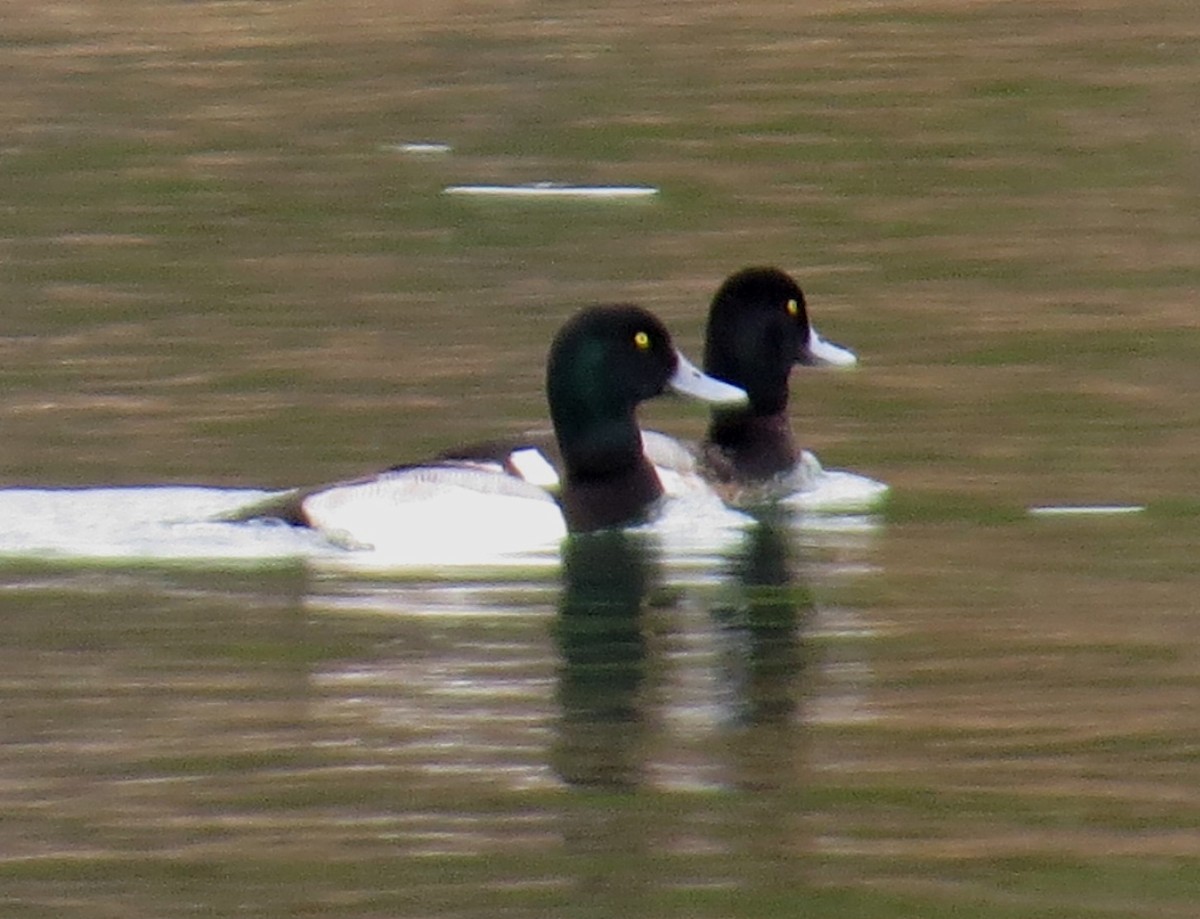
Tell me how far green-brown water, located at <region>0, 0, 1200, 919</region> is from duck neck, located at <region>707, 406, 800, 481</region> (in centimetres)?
29

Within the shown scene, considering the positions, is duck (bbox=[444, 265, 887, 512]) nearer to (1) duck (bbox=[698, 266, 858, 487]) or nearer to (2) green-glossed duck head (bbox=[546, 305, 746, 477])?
(1) duck (bbox=[698, 266, 858, 487])

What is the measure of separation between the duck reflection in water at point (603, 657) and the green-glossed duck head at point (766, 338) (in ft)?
5.14

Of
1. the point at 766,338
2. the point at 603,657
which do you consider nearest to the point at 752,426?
the point at 766,338

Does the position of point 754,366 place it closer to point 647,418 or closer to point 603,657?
point 647,418

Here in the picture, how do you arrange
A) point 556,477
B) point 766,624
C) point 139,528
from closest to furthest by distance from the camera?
point 766,624 → point 139,528 → point 556,477

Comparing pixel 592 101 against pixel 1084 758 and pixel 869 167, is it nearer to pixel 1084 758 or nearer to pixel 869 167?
pixel 869 167

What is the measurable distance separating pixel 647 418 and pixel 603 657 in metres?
4.92

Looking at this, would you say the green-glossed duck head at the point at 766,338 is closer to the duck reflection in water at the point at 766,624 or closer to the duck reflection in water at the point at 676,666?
the duck reflection in water at the point at 766,624

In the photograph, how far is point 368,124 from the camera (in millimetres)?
21578

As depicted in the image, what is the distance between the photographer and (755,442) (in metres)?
12.9

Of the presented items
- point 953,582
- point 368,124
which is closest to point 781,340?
point 953,582

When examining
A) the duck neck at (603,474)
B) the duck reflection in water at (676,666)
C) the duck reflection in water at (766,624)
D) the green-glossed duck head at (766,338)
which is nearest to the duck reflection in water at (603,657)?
the duck reflection in water at (676,666)

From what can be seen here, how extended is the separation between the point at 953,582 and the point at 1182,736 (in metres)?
2.15

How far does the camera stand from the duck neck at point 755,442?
12695mm
